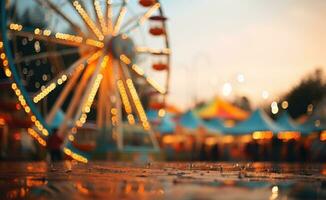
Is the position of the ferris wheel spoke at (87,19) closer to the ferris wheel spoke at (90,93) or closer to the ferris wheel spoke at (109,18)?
the ferris wheel spoke at (109,18)

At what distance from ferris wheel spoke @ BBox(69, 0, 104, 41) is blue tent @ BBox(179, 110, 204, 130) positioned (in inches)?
560

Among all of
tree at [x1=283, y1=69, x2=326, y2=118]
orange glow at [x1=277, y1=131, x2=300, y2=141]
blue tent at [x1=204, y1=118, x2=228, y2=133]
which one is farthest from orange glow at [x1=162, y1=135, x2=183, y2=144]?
tree at [x1=283, y1=69, x2=326, y2=118]

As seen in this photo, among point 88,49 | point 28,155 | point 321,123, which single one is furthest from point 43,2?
point 321,123

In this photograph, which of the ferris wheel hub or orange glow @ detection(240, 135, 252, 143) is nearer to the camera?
the ferris wheel hub

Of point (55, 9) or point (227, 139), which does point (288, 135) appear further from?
point (55, 9)

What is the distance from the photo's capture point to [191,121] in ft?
141

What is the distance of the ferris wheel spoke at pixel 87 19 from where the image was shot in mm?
28734

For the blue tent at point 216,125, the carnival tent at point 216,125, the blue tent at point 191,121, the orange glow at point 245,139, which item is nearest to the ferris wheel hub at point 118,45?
the blue tent at point 191,121

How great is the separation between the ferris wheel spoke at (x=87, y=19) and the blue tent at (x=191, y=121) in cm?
1421

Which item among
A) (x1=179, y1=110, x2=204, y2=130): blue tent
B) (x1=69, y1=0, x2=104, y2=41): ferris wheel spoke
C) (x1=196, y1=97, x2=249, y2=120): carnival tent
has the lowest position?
(x1=179, y1=110, x2=204, y2=130): blue tent

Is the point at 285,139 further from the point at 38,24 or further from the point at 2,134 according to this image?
the point at 38,24

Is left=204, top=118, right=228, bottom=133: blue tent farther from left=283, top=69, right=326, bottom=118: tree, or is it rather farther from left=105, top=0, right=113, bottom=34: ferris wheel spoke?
left=283, top=69, right=326, bottom=118: tree

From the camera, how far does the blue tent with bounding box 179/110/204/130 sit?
139ft

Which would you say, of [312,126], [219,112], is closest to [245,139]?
[219,112]
